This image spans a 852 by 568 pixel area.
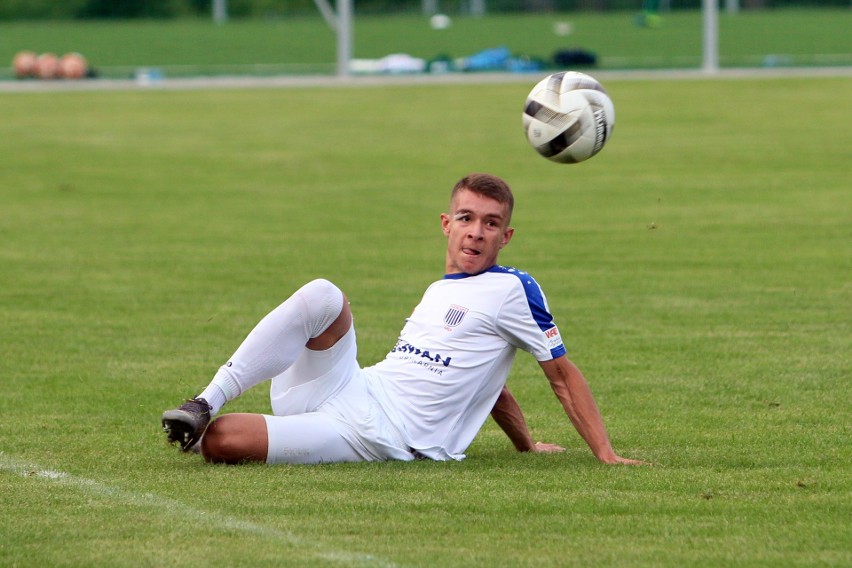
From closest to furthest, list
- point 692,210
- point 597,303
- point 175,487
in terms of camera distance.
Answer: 1. point 175,487
2. point 597,303
3. point 692,210

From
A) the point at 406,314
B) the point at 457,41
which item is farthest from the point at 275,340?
the point at 457,41

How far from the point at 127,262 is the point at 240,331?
12.8 ft

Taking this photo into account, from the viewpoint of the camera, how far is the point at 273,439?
6.38 metres

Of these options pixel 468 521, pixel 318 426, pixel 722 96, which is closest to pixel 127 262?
pixel 318 426

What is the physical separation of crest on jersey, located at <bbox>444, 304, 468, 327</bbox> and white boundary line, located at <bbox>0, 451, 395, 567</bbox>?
1519 mm

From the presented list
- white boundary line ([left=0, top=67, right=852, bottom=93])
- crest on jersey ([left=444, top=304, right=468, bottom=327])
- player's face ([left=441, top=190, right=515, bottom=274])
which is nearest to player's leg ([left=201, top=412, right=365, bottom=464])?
crest on jersey ([left=444, top=304, right=468, bottom=327])

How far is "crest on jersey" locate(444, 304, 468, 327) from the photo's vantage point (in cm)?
658

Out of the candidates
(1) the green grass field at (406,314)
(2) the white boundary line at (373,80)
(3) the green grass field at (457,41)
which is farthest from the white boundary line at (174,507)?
(3) the green grass field at (457,41)

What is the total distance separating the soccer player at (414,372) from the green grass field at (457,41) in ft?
116

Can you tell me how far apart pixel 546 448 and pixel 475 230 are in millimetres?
1119

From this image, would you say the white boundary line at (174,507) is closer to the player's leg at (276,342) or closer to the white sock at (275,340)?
the player's leg at (276,342)

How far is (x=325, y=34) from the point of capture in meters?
45.2

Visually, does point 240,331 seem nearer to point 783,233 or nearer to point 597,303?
point 597,303

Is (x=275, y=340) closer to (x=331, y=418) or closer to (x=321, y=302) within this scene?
(x=321, y=302)
